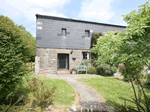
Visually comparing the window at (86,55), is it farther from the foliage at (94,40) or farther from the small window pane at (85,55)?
the foliage at (94,40)

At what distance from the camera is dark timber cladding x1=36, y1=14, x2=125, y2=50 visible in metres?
11.1

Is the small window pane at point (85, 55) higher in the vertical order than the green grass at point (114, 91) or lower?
higher

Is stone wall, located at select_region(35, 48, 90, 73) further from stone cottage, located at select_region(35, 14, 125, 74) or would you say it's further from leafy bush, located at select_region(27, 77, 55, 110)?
leafy bush, located at select_region(27, 77, 55, 110)

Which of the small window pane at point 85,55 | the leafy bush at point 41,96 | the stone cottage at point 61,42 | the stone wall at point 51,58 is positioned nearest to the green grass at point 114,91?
the leafy bush at point 41,96

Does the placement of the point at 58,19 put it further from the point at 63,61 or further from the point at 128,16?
the point at 128,16

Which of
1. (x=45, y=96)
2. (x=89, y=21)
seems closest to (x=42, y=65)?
(x=45, y=96)

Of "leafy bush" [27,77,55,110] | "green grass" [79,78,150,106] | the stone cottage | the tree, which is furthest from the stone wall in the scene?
the tree

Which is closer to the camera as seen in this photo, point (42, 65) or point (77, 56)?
point (42, 65)

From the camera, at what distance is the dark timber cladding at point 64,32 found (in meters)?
11.1

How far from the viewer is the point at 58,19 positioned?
11.7m

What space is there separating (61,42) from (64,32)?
1469 mm

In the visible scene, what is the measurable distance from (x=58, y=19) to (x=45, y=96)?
404 inches

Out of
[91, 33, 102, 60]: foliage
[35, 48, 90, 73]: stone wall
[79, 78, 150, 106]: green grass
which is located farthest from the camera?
[91, 33, 102, 60]: foliage

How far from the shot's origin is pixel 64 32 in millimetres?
12195
